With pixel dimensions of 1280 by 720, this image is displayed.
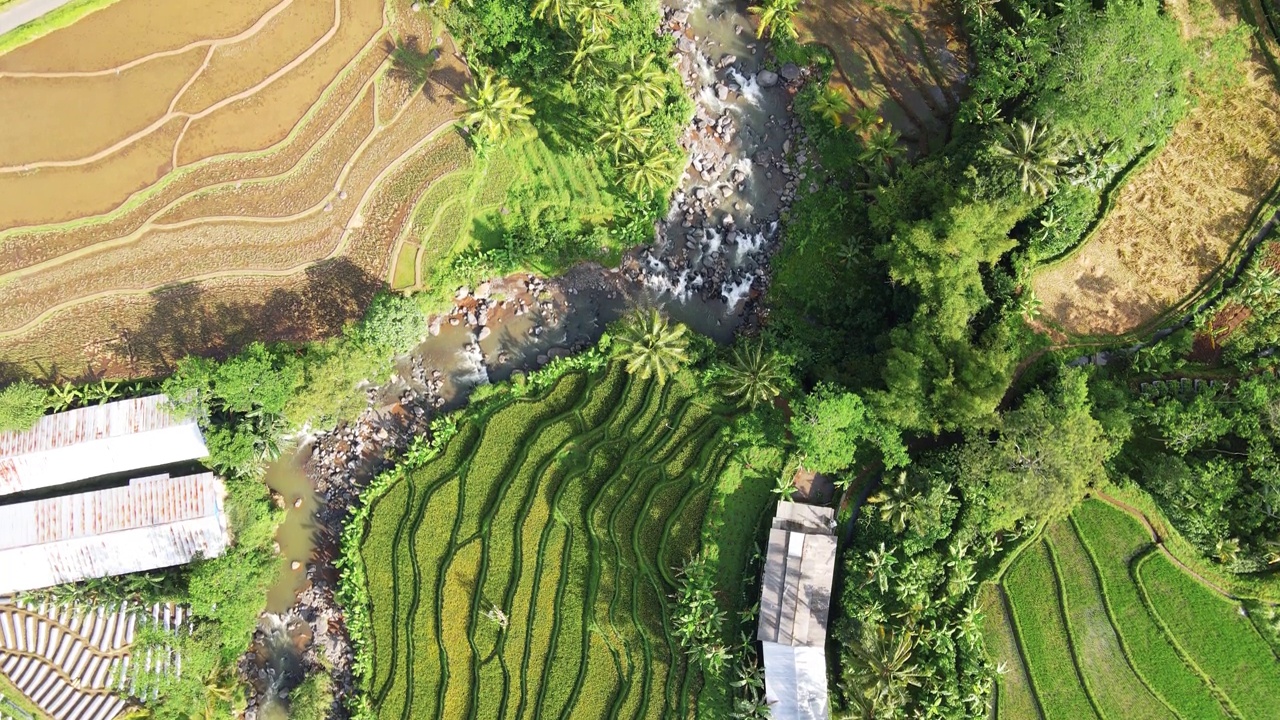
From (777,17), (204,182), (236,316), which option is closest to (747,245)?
(777,17)

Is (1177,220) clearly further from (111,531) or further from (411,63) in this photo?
(111,531)

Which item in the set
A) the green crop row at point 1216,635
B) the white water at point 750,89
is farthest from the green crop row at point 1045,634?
the white water at point 750,89

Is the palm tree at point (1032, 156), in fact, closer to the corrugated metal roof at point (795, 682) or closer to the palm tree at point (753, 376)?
the palm tree at point (753, 376)

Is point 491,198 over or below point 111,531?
over

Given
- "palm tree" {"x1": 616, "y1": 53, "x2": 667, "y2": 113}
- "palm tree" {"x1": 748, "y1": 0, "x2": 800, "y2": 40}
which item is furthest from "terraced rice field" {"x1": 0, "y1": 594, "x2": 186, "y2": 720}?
"palm tree" {"x1": 748, "y1": 0, "x2": 800, "y2": 40}

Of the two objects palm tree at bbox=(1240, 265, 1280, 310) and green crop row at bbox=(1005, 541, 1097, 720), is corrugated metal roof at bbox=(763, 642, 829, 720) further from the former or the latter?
palm tree at bbox=(1240, 265, 1280, 310)

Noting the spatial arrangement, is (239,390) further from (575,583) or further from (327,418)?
(575,583)
